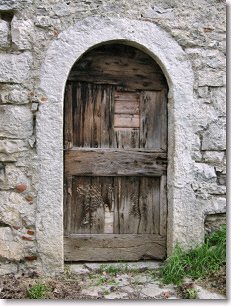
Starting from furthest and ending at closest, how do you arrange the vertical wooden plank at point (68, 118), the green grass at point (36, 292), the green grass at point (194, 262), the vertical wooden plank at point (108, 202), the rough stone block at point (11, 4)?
the vertical wooden plank at point (108, 202)
the vertical wooden plank at point (68, 118)
the green grass at point (194, 262)
the rough stone block at point (11, 4)
the green grass at point (36, 292)

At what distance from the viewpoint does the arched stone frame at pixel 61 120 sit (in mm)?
3074

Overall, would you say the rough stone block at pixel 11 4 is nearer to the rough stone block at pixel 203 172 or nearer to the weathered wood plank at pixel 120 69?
the weathered wood plank at pixel 120 69

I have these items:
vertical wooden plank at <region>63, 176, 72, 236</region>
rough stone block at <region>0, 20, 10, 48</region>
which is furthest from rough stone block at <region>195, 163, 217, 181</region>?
rough stone block at <region>0, 20, 10, 48</region>

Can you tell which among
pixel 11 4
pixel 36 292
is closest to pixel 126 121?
pixel 11 4

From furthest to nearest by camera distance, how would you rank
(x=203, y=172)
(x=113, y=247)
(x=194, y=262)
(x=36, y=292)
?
(x=113, y=247) → (x=203, y=172) → (x=194, y=262) → (x=36, y=292)

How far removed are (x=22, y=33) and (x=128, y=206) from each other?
181 centimetres

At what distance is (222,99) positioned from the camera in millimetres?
3328

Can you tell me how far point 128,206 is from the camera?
11.3 feet

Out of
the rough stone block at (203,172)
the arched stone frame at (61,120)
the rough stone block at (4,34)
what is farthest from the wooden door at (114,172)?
the rough stone block at (4,34)

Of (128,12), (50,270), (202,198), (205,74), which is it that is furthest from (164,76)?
(50,270)

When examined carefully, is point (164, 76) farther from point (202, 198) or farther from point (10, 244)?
point (10, 244)

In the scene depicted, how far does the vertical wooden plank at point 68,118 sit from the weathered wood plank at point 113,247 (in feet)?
2.89

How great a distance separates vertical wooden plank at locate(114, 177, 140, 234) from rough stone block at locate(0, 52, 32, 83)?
1279 millimetres

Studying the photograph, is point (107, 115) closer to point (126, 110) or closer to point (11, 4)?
point (126, 110)
